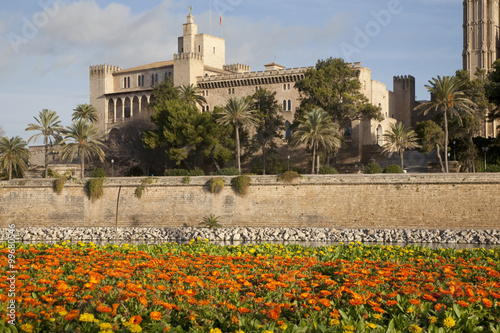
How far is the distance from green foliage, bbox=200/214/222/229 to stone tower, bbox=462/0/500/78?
3801 centimetres

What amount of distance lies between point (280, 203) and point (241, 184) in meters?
2.23

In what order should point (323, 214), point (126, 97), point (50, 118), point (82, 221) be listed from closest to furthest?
point (323, 214)
point (82, 221)
point (50, 118)
point (126, 97)

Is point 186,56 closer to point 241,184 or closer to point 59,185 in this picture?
point 59,185

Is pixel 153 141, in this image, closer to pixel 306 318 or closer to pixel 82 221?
pixel 82 221

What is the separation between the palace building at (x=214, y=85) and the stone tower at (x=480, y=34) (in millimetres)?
6246

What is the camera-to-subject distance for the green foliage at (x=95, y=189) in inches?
1353

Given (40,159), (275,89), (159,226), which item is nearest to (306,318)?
(159,226)

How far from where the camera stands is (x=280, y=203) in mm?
32562

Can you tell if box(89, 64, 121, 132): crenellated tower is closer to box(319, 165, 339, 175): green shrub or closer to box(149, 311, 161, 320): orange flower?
box(319, 165, 339, 175): green shrub

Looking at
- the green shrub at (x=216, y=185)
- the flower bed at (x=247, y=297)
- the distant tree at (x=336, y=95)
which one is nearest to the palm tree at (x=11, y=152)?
the green shrub at (x=216, y=185)

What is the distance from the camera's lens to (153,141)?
48.3 m

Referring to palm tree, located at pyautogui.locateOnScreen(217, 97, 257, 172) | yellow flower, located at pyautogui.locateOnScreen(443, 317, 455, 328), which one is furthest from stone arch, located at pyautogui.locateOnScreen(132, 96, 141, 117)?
yellow flower, located at pyautogui.locateOnScreen(443, 317, 455, 328)

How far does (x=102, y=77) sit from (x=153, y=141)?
64.8 ft

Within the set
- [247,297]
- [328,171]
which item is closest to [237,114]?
[328,171]
